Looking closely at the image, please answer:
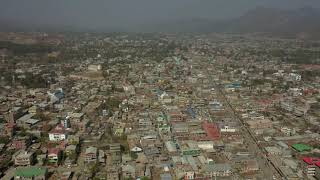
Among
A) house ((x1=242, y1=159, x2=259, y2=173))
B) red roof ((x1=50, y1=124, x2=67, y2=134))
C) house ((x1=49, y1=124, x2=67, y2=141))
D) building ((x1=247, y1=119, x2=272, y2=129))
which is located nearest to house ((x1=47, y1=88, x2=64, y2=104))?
red roof ((x1=50, y1=124, x2=67, y2=134))

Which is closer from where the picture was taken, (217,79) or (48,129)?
(48,129)

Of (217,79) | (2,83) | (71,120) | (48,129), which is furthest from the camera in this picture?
(217,79)

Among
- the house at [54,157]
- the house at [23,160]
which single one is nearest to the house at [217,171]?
the house at [54,157]

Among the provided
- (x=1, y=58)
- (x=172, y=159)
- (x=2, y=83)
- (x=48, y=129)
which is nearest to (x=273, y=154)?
(x=172, y=159)

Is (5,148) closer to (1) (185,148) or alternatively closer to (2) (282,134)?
(1) (185,148)

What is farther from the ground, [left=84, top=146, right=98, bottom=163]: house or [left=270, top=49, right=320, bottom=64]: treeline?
[left=270, top=49, right=320, bottom=64]: treeline

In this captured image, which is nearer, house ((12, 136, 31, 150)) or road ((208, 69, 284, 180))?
road ((208, 69, 284, 180))

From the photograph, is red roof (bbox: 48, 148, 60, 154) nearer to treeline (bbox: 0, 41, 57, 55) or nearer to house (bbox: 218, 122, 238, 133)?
house (bbox: 218, 122, 238, 133)
